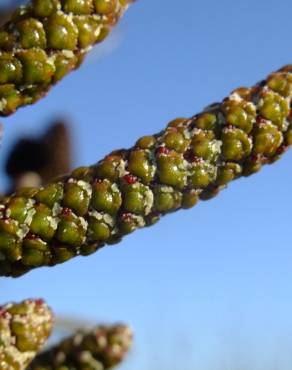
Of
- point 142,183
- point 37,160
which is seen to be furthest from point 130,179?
point 37,160

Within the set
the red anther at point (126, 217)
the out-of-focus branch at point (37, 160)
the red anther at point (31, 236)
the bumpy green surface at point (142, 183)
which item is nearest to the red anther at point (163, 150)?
the bumpy green surface at point (142, 183)

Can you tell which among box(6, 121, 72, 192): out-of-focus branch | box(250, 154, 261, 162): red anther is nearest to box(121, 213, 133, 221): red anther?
box(250, 154, 261, 162): red anther

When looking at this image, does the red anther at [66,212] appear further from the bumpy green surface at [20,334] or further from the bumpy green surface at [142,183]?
the bumpy green surface at [20,334]

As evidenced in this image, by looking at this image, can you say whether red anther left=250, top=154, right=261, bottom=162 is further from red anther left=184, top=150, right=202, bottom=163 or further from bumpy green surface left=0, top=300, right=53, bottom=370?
bumpy green surface left=0, top=300, right=53, bottom=370

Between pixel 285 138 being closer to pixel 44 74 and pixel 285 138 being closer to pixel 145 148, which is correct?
pixel 145 148

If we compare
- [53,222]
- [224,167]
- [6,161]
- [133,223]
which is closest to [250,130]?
[224,167]

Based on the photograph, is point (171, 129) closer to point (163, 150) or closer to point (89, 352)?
point (163, 150)

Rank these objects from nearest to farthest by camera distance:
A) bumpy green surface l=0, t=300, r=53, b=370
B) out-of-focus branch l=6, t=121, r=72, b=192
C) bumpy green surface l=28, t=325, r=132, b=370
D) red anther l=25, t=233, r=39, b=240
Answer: bumpy green surface l=0, t=300, r=53, b=370 < red anther l=25, t=233, r=39, b=240 < bumpy green surface l=28, t=325, r=132, b=370 < out-of-focus branch l=6, t=121, r=72, b=192
